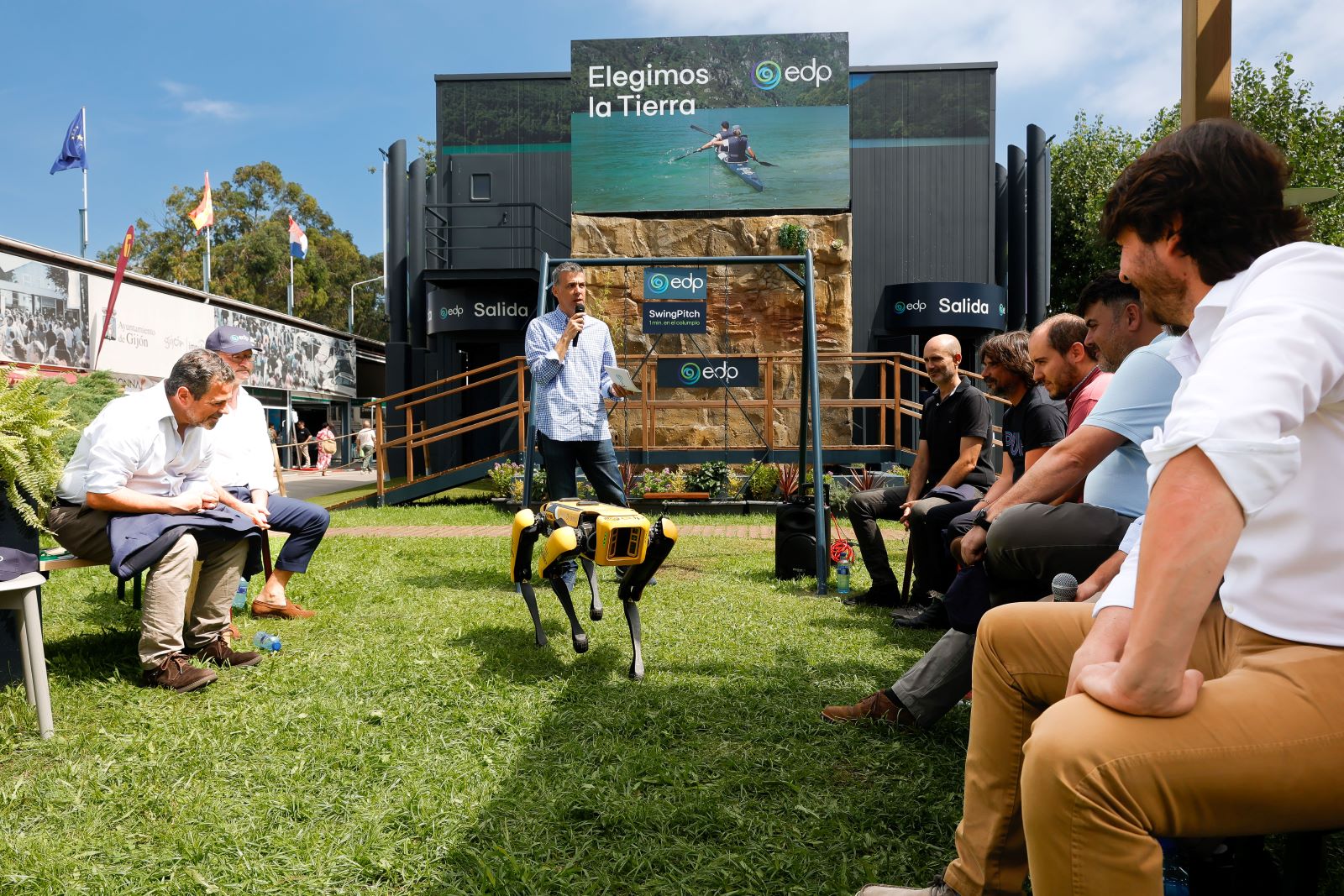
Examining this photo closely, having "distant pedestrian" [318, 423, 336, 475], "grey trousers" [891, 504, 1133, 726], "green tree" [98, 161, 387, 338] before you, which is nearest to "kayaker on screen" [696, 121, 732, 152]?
"grey trousers" [891, 504, 1133, 726]

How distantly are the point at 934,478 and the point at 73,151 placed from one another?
1082 inches

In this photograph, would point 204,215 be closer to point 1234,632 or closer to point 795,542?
point 795,542

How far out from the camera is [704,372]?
11.8m

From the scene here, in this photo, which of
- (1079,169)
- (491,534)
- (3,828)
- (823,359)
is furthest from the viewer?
(1079,169)

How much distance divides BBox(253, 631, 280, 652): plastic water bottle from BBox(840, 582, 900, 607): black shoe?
330cm

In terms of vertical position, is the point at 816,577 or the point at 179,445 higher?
the point at 179,445

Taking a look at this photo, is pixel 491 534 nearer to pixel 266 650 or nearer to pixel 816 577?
pixel 816 577

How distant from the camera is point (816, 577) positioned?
6.34 metres

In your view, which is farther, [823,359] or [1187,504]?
[823,359]

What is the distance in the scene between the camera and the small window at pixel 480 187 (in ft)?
56.5

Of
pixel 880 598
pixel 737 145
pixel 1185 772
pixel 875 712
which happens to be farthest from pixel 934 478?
pixel 737 145

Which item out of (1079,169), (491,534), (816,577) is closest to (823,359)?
(491,534)

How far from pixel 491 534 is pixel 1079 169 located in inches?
955

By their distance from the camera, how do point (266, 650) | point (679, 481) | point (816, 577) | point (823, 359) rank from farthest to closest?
1. point (823, 359)
2. point (679, 481)
3. point (816, 577)
4. point (266, 650)
